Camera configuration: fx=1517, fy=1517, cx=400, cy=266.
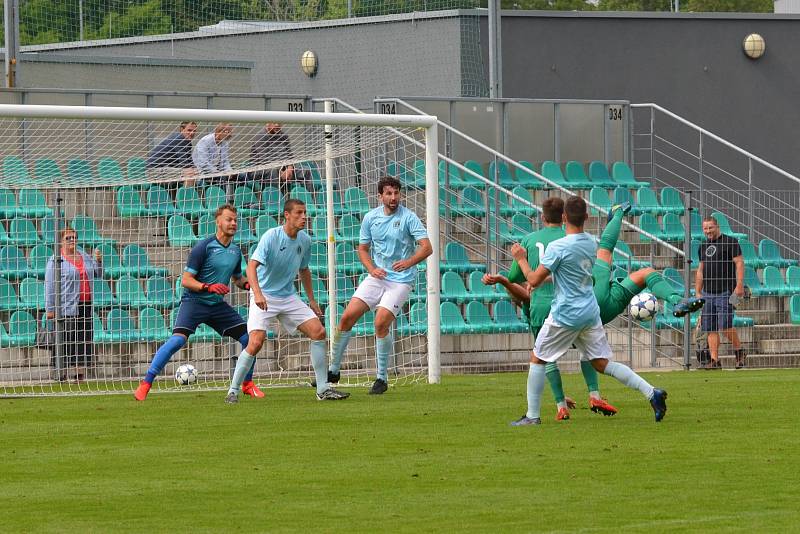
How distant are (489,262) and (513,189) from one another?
278 cm

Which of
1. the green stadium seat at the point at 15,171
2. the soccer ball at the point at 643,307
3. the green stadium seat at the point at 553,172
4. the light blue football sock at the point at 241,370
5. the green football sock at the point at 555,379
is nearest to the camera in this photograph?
the green football sock at the point at 555,379

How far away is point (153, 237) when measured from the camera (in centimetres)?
1891

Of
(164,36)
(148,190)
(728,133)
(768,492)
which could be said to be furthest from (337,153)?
(728,133)

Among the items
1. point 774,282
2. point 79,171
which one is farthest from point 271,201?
point 774,282

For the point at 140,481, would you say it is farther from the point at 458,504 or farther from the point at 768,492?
the point at 768,492

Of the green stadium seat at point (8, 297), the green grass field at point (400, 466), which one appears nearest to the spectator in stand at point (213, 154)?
the green stadium seat at point (8, 297)

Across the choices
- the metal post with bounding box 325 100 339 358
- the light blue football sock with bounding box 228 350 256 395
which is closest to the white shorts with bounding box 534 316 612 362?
the light blue football sock with bounding box 228 350 256 395

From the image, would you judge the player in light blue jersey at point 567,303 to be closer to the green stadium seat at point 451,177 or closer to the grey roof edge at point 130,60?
the green stadium seat at point 451,177

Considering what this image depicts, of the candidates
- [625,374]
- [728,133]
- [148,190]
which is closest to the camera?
[625,374]

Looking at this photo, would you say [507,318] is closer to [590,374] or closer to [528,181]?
[528,181]

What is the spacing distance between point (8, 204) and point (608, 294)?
968 centimetres

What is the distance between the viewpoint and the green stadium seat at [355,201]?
1906cm

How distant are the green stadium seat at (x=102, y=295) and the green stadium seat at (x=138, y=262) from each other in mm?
397

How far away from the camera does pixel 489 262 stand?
20.2 metres
